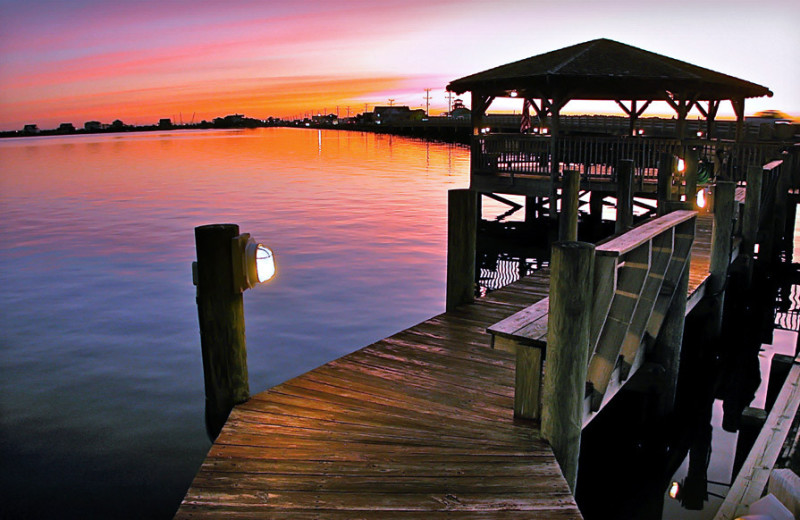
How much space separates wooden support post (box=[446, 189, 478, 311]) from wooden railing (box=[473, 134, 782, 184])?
973 cm

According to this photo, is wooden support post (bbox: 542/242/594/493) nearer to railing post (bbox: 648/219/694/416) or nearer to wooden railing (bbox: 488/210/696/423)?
wooden railing (bbox: 488/210/696/423)

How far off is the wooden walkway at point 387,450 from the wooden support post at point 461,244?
4.74 ft

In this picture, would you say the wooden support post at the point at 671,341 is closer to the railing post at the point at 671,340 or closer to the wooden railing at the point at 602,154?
the railing post at the point at 671,340

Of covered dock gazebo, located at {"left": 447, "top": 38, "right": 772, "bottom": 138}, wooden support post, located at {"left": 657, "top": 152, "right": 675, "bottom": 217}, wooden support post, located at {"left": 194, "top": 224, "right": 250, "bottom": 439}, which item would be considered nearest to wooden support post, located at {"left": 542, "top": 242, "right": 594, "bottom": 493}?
wooden support post, located at {"left": 194, "top": 224, "right": 250, "bottom": 439}

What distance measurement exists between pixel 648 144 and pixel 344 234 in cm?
965

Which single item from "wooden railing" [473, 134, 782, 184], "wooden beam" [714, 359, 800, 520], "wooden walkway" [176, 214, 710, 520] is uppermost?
"wooden railing" [473, 134, 782, 184]

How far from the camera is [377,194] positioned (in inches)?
1217

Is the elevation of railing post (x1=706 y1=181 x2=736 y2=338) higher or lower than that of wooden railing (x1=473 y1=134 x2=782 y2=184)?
lower

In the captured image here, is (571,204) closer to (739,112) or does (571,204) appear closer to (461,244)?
(461,244)

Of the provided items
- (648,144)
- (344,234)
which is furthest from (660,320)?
(344,234)

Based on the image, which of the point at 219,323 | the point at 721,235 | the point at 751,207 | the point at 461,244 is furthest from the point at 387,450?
the point at 751,207

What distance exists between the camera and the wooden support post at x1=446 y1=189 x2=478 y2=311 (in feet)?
22.8

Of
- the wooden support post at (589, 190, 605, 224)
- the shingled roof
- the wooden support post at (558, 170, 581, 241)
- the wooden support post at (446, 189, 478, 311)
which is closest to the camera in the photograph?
the wooden support post at (446, 189, 478, 311)

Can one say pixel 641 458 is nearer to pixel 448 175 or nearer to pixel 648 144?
pixel 648 144
